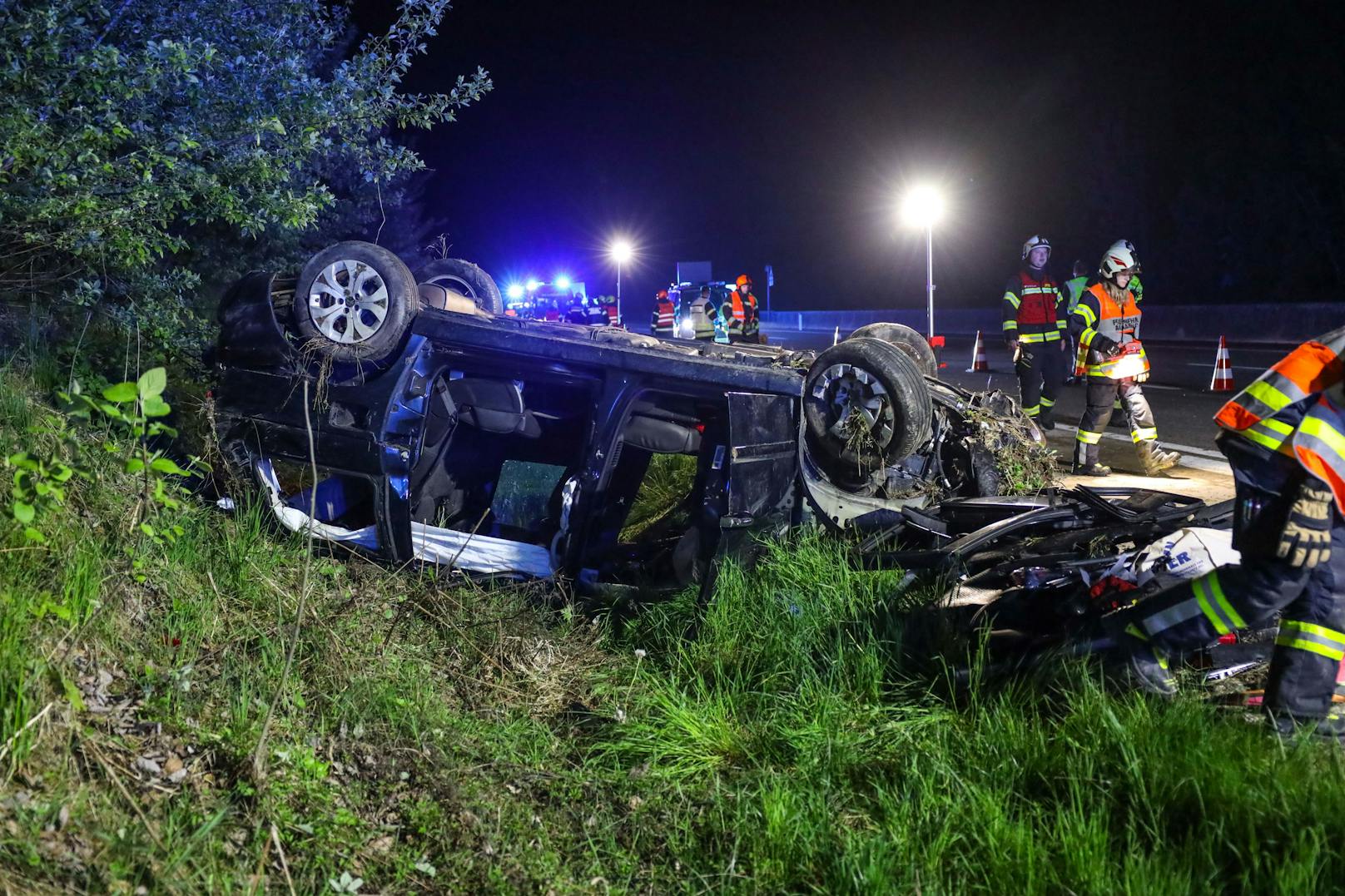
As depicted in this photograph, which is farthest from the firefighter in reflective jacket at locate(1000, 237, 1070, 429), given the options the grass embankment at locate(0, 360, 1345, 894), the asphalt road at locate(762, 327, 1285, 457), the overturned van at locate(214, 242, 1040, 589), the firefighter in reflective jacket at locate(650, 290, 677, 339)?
the firefighter in reflective jacket at locate(650, 290, 677, 339)

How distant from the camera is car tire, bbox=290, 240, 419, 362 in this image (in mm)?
4750

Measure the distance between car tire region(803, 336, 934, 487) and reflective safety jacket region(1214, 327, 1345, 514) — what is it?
1536 millimetres

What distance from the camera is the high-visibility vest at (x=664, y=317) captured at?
58.5ft

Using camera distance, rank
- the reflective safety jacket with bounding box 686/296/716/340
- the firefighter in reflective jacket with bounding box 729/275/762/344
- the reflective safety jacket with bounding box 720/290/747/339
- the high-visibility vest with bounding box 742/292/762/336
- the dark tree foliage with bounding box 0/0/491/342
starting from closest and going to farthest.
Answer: the dark tree foliage with bounding box 0/0/491/342
the reflective safety jacket with bounding box 686/296/716/340
the reflective safety jacket with bounding box 720/290/747/339
the firefighter in reflective jacket with bounding box 729/275/762/344
the high-visibility vest with bounding box 742/292/762/336

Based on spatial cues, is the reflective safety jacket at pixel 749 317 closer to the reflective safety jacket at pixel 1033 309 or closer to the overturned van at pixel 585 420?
the reflective safety jacket at pixel 1033 309

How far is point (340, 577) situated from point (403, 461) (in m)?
0.59

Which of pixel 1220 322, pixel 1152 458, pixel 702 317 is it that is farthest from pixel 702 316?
pixel 1220 322

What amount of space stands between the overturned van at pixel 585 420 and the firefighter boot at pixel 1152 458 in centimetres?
312

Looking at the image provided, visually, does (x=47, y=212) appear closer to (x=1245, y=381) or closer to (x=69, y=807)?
(x=69, y=807)

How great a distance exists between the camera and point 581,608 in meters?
4.60

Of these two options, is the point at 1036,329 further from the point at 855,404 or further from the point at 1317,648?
the point at 1317,648

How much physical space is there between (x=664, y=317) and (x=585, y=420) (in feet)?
43.6

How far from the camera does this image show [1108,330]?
7.85 meters

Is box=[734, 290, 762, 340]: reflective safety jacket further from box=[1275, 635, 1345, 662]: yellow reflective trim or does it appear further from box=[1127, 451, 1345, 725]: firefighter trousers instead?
box=[1275, 635, 1345, 662]: yellow reflective trim
